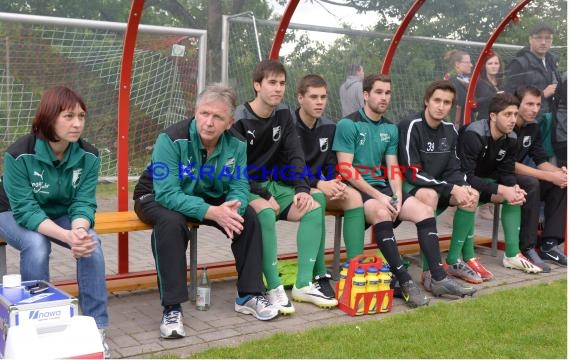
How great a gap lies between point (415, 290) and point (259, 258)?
115 cm

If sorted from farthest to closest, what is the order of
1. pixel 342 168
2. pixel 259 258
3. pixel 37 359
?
pixel 342 168
pixel 259 258
pixel 37 359

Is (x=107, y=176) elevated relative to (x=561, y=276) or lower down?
elevated

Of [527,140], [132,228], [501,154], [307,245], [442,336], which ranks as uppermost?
[527,140]

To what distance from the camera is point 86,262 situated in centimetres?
351

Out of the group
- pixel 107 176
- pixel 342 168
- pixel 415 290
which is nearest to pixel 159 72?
pixel 107 176

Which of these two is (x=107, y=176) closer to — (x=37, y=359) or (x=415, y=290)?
(x=415, y=290)

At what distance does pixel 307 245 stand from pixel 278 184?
55 cm

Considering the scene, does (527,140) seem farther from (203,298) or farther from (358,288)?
(203,298)

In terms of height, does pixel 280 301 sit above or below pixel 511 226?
below

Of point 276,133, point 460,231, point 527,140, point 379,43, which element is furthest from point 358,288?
point 379,43

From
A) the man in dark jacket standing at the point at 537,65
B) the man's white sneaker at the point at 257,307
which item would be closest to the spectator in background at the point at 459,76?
the man in dark jacket standing at the point at 537,65

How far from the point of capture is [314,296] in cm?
446

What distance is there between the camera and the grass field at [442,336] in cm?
352

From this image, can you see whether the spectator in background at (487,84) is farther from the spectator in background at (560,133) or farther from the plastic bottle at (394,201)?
the plastic bottle at (394,201)
